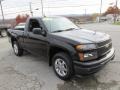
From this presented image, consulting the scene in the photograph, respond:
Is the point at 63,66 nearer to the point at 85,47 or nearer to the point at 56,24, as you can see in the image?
the point at 85,47

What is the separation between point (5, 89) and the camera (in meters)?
3.85

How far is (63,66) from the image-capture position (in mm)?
4070

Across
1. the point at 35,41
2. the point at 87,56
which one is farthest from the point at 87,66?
the point at 35,41

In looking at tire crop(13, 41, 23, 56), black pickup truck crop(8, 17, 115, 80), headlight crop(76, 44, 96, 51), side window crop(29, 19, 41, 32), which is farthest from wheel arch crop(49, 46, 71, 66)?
tire crop(13, 41, 23, 56)

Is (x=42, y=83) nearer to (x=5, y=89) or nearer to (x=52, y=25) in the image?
(x=5, y=89)

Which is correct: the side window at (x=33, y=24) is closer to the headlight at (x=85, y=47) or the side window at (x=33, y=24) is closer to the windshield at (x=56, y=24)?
the windshield at (x=56, y=24)

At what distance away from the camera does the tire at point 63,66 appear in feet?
12.5

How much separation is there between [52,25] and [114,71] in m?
2.38

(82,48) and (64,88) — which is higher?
(82,48)

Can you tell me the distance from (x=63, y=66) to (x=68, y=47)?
665mm

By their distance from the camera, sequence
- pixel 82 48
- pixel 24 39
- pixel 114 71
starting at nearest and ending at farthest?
pixel 82 48
pixel 114 71
pixel 24 39

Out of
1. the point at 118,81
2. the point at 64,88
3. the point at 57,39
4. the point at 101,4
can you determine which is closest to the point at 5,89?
the point at 64,88

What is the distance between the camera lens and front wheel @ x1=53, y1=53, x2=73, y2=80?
12.5 feet

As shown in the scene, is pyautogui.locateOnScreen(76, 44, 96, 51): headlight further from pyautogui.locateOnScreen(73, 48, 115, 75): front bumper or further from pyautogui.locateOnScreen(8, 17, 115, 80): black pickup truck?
pyautogui.locateOnScreen(73, 48, 115, 75): front bumper
